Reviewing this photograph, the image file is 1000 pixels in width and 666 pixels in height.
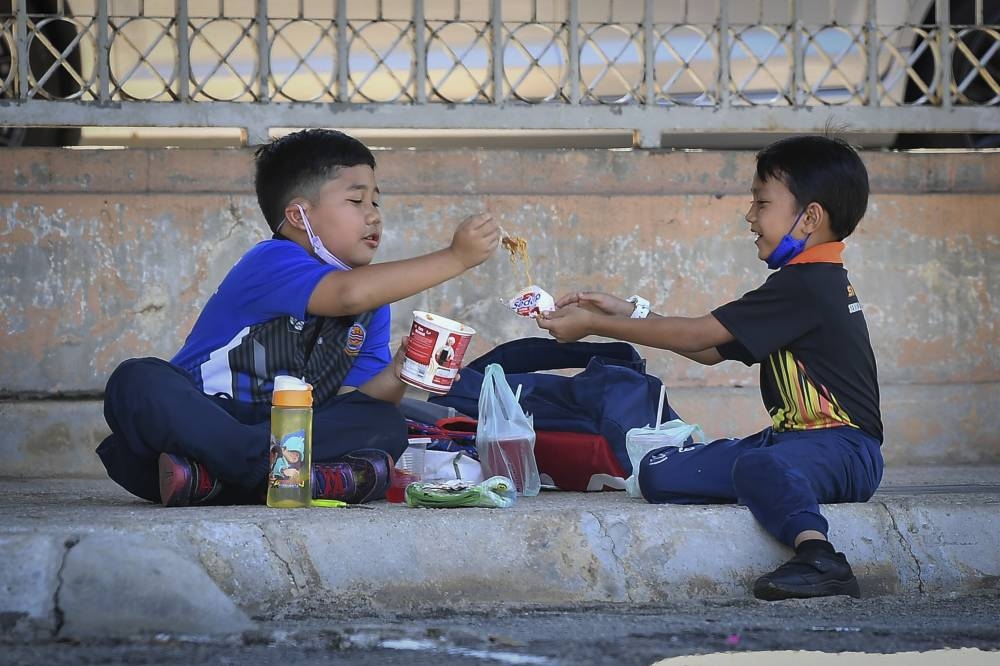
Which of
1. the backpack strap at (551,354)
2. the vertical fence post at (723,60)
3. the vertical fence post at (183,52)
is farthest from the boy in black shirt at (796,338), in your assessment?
the vertical fence post at (183,52)

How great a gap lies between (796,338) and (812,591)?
780 mm

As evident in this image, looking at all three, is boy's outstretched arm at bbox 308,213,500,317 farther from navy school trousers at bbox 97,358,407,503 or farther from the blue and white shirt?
navy school trousers at bbox 97,358,407,503

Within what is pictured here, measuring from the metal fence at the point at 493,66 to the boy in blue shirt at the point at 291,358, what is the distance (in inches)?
55.4

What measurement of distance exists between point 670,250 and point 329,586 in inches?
107

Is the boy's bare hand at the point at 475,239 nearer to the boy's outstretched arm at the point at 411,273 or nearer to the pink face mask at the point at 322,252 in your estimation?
the boy's outstretched arm at the point at 411,273

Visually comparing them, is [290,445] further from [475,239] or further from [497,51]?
[497,51]

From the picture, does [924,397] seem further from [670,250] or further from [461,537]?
[461,537]

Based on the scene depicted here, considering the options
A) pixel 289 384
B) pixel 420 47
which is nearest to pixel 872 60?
pixel 420 47

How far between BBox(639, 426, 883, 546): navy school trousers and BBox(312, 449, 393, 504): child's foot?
68 centimetres

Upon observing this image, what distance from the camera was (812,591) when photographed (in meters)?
3.03

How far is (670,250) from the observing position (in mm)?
5430

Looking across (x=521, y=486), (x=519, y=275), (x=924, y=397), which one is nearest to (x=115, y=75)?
(x=519, y=275)

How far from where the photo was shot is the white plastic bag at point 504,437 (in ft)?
13.0

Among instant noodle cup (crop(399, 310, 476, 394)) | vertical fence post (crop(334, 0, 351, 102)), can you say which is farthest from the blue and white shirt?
vertical fence post (crop(334, 0, 351, 102))
